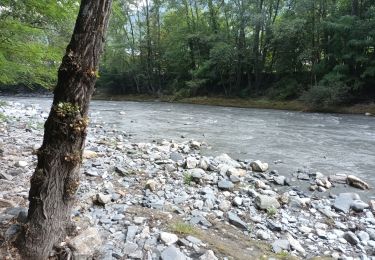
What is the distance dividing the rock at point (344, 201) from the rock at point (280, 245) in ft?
5.75

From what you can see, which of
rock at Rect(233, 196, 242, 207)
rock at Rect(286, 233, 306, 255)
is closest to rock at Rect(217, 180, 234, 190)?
rock at Rect(233, 196, 242, 207)

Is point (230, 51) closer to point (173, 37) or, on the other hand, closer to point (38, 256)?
point (173, 37)

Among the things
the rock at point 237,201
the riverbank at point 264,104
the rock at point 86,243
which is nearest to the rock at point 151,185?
the rock at point 237,201

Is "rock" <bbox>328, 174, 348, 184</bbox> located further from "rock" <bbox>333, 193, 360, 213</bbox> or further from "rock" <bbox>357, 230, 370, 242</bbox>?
"rock" <bbox>357, 230, 370, 242</bbox>

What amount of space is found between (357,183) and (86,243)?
17.4 ft

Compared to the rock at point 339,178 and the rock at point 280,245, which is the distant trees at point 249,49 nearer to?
the rock at point 339,178

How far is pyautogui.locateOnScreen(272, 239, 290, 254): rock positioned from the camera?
370 centimetres

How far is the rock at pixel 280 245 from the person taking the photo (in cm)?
370

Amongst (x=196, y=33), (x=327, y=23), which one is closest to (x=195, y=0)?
(x=196, y=33)

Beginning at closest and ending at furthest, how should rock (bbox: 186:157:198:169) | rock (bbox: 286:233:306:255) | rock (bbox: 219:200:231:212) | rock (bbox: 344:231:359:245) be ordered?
rock (bbox: 286:233:306:255), rock (bbox: 344:231:359:245), rock (bbox: 219:200:231:212), rock (bbox: 186:157:198:169)

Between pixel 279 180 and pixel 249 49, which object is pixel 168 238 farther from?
pixel 249 49

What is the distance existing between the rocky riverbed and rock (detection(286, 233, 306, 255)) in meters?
0.01

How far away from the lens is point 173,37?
3459 cm

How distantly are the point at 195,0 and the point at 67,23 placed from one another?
99.4 ft
